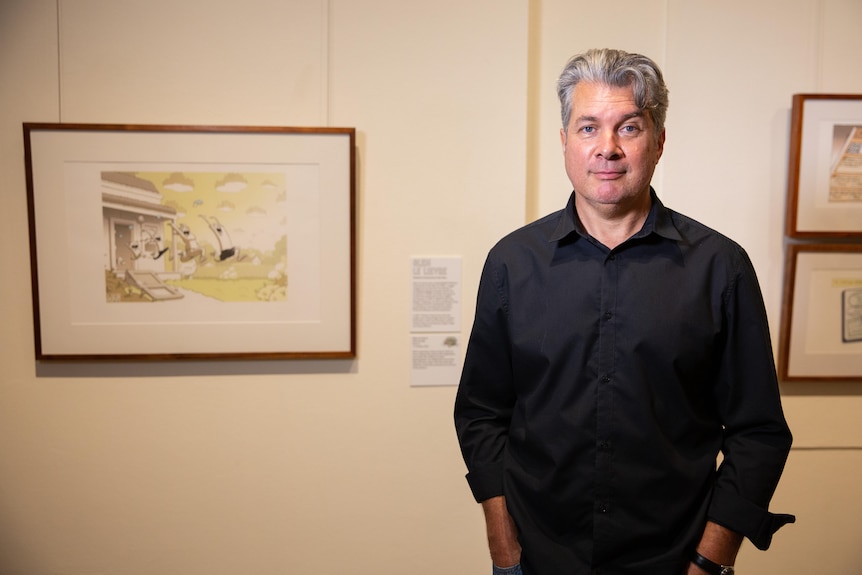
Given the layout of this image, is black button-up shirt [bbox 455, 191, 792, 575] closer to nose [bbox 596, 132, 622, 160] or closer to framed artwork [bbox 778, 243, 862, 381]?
nose [bbox 596, 132, 622, 160]

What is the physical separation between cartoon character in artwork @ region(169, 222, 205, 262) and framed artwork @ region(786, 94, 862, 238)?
2.00 meters

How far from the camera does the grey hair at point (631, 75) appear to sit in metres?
1.27

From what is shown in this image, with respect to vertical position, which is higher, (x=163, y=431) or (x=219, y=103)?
(x=219, y=103)

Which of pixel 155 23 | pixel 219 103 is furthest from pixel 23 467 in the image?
pixel 155 23

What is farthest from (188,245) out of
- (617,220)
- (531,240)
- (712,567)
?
(712,567)

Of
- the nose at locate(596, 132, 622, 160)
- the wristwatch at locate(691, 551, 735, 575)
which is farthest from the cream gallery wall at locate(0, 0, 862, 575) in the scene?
the wristwatch at locate(691, 551, 735, 575)

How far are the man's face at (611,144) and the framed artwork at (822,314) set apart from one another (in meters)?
1.22

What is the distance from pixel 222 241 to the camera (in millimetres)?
2057

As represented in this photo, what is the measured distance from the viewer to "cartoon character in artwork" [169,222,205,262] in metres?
2.04

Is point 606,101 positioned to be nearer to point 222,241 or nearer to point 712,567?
point 712,567

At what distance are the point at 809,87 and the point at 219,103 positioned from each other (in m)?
2.01

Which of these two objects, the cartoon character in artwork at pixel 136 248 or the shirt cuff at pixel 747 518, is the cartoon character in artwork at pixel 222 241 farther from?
the shirt cuff at pixel 747 518

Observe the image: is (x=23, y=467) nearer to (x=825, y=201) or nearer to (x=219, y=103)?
(x=219, y=103)

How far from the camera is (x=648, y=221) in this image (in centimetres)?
135
